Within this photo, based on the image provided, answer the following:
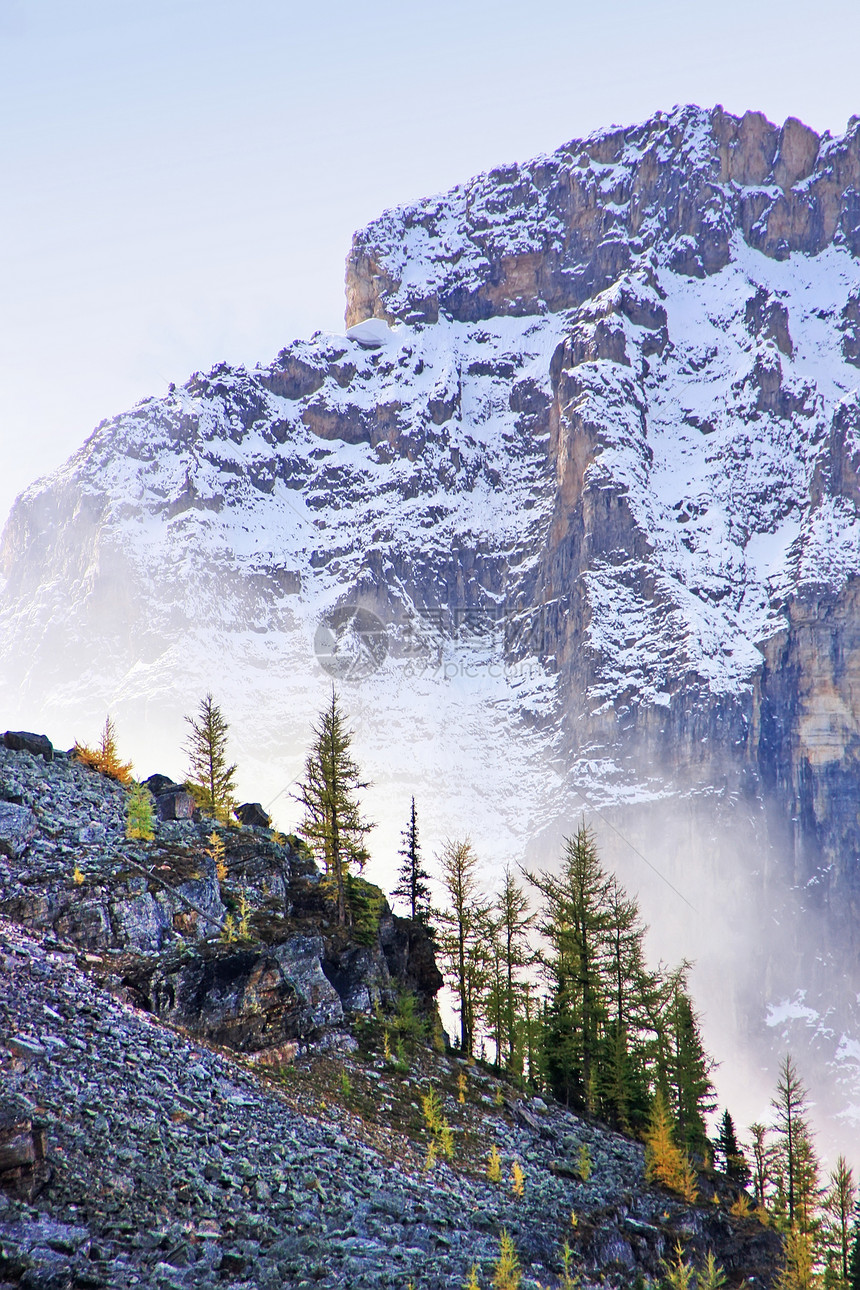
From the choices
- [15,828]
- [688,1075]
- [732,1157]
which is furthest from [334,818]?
[732,1157]

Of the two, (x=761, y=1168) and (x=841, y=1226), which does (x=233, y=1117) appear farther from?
(x=761, y=1168)

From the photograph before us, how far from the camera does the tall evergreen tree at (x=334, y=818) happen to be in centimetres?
3123

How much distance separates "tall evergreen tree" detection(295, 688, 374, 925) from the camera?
102ft

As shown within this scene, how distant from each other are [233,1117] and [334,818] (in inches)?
626

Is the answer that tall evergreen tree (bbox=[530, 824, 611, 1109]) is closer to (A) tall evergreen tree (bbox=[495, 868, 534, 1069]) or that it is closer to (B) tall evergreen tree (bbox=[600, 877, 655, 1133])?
(B) tall evergreen tree (bbox=[600, 877, 655, 1133])

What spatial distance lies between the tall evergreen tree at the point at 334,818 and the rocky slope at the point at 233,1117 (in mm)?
1927

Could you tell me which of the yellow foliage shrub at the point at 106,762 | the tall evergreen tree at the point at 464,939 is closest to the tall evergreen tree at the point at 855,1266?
the tall evergreen tree at the point at 464,939

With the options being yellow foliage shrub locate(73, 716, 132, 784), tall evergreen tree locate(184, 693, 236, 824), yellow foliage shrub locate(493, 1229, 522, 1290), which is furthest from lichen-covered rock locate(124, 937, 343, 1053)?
tall evergreen tree locate(184, 693, 236, 824)

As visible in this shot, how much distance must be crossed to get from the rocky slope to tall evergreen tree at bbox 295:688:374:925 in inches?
75.9

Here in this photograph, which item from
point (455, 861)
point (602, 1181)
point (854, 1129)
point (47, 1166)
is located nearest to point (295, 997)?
point (602, 1181)

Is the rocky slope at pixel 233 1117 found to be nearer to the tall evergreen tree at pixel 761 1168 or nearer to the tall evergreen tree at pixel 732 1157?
the tall evergreen tree at pixel 732 1157

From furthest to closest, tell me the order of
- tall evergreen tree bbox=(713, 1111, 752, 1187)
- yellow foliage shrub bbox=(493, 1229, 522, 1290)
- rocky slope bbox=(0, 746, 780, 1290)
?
tall evergreen tree bbox=(713, 1111, 752, 1187) < yellow foliage shrub bbox=(493, 1229, 522, 1290) < rocky slope bbox=(0, 746, 780, 1290)

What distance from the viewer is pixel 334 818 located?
31.8 m

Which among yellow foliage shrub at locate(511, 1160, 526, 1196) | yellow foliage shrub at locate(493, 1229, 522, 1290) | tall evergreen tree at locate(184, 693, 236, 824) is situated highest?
tall evergreen tree at locate(184, 693, 236, 824)
